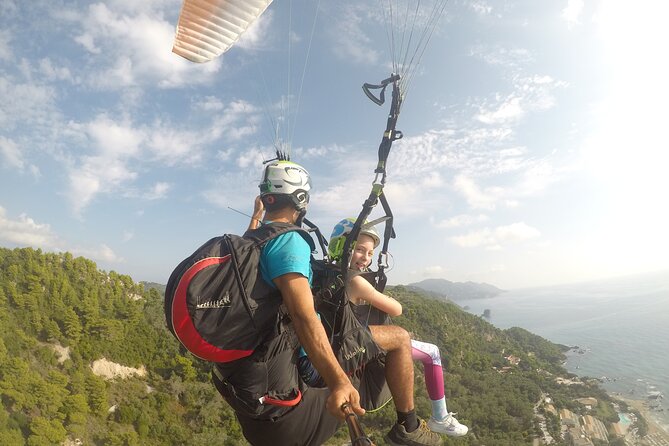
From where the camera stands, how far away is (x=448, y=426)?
A: 12.5 ft

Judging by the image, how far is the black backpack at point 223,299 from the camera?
1.99 metres

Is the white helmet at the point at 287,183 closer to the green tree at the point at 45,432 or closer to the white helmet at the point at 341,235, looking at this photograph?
the white helmet at the point at 341,235

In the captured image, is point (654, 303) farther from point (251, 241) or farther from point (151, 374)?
point (251, 241)

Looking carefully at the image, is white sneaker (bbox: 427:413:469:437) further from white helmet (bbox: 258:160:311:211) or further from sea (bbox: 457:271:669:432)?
sea (bbox: 457:271:669:432)

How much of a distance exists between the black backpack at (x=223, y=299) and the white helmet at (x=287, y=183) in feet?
2.02

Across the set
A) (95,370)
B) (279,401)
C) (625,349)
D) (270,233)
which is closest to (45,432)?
(95,370)

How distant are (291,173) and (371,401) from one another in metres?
2.32

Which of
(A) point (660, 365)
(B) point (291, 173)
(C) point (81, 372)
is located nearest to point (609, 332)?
(A) point (660, 365)

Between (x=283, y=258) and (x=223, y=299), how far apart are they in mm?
416

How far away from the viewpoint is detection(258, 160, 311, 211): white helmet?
2.85m

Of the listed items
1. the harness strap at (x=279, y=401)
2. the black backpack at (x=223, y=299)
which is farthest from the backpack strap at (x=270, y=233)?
the harness strap at (x=279, y=401)

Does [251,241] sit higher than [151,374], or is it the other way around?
[251,241]

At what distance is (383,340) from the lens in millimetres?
3080

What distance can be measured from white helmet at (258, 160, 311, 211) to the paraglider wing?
8.89 feet
